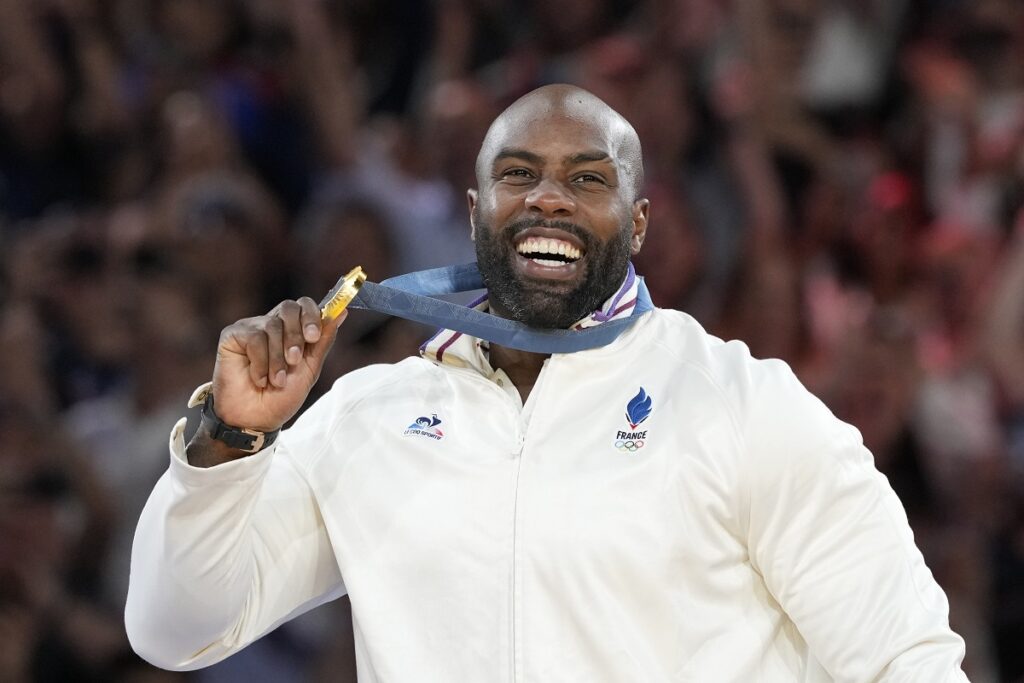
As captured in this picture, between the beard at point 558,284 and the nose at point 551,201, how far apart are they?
0.02m

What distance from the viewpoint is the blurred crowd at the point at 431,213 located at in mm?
3561

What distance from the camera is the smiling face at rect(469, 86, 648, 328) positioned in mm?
2125

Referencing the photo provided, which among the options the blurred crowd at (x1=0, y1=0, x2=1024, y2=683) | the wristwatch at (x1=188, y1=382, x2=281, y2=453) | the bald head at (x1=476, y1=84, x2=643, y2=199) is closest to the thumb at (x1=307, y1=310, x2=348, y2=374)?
the wristwatch at (x1=188, y1=382, x2=281, y2=453)

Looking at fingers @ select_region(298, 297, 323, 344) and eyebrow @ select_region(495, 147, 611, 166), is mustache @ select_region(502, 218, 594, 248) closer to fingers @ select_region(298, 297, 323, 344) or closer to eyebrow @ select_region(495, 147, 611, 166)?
eyebrow @ select_region(495, 147, 611, 166)

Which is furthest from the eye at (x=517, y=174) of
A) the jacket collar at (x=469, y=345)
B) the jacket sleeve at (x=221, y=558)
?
the jacket sleeve at (x=221, y=558)

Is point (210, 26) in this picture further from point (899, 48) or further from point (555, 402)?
point (555, 402)

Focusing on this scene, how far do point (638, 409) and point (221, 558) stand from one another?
62cm

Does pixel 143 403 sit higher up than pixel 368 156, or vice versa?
pixel 368 156

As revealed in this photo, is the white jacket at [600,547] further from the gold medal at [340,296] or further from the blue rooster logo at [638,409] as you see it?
the gold medal at [340,296]

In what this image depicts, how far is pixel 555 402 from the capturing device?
6.77 feet

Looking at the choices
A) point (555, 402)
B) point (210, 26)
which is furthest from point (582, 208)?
point (210, 26)

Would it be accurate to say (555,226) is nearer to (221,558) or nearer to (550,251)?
(550,251)

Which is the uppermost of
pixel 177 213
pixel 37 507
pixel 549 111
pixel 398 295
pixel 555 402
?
pixel 549 111

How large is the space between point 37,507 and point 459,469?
7.32ft
